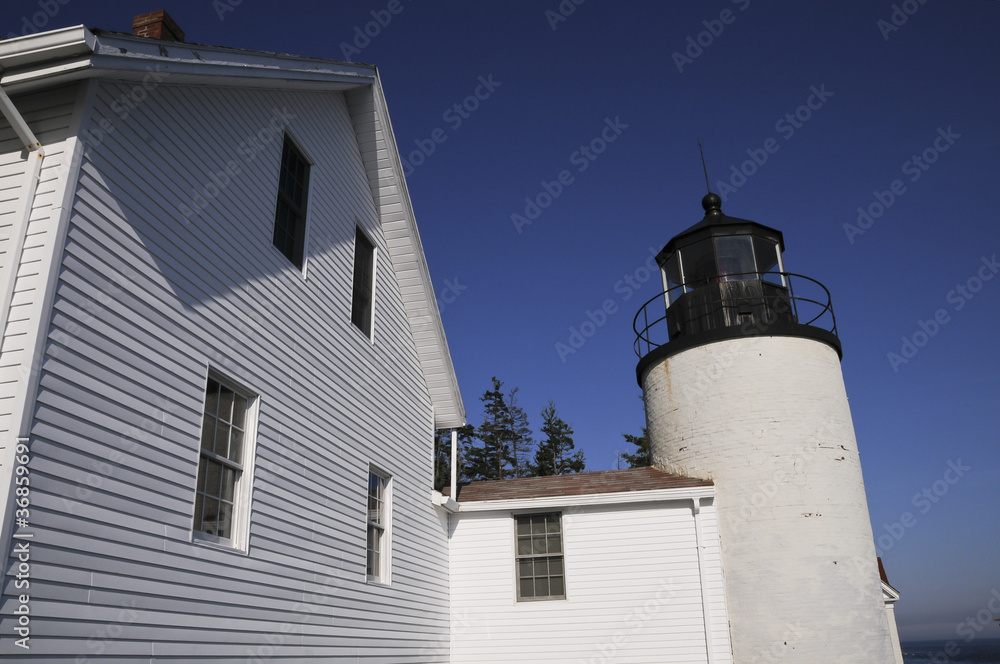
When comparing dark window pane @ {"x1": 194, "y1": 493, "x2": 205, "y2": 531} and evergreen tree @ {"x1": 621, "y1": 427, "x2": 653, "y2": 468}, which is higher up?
evergreen tree @ {"x1": 621, "y1": 427, "x2": 653, "y2": 468}

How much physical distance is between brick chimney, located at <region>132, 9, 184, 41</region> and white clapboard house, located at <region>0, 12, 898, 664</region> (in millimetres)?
62

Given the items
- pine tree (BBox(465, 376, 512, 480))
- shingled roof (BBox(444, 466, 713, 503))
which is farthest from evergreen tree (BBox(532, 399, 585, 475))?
shingled roof (BBox(444, 466, 713, 503))

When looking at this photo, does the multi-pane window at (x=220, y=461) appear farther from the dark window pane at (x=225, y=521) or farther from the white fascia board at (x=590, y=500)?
the white fascia board at (x=590, y=500)

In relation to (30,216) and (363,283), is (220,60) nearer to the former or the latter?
(30,216)

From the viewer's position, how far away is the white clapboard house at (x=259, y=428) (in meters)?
4.93

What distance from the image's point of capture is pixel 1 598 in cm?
418

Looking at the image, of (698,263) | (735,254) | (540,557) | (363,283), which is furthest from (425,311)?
(735,254)

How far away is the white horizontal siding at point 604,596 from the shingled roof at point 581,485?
1.08ft

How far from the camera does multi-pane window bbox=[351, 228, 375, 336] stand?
10445 millimetres

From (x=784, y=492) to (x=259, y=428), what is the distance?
8823 millimetres

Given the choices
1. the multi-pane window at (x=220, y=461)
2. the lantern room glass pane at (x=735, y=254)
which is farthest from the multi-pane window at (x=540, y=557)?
the multi-pane window at (x=220, y=461)

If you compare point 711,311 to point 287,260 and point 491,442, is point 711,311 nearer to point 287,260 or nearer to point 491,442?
point 287,260

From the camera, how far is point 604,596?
12.0 meters

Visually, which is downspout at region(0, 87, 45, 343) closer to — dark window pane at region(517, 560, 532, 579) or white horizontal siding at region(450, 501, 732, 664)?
white horizontal siding at region(450, 501, 732, 664)
